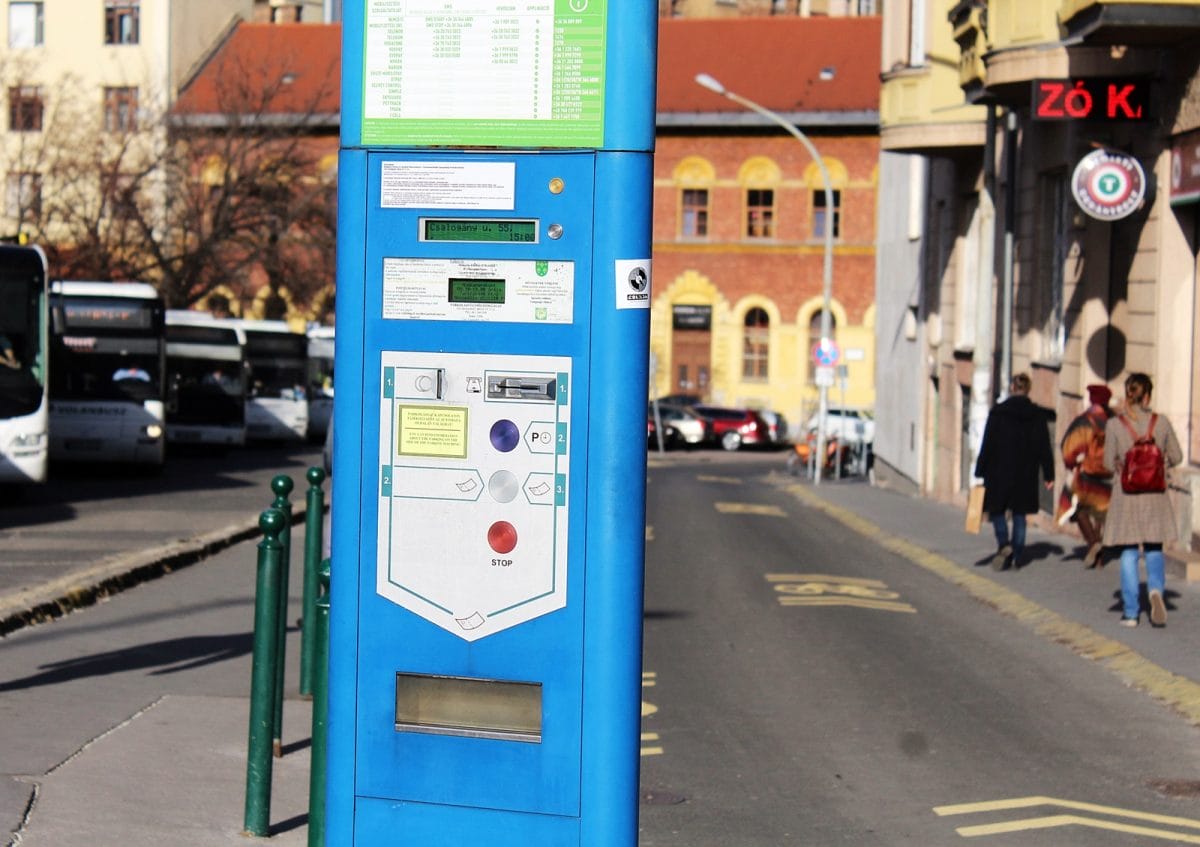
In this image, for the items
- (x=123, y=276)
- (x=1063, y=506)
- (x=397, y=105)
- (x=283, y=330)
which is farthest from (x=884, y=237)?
(x=397, y=105)

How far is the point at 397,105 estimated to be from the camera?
199 inches

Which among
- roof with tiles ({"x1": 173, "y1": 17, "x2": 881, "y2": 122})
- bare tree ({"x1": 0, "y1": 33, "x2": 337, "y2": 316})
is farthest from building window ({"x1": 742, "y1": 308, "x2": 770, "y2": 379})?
bare tree ({"x1": 0, "y1": 33, "x2": 337, "y2": 316})

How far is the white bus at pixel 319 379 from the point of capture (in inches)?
1953

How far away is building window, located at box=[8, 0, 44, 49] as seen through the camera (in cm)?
7031

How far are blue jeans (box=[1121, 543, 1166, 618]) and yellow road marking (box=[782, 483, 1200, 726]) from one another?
362 mm

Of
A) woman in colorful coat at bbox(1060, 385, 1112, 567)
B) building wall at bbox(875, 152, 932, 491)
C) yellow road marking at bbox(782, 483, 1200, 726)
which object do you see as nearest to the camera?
yellow road marking at bbox(782, 483, 1200, 726)

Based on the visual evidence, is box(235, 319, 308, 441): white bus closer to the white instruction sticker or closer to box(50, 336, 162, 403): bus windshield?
box(50, 336, 162, 403): bus windshield

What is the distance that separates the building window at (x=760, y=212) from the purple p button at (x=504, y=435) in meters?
62.5

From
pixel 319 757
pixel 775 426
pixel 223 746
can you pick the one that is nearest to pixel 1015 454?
pixel 223 746

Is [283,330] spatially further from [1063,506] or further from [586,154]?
[586,154]

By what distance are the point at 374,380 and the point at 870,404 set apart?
61339 millimetres

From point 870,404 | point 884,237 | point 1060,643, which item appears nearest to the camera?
point 1060,643

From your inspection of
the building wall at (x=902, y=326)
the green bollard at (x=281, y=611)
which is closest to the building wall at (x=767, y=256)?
the building wall at (x=902, y=326)

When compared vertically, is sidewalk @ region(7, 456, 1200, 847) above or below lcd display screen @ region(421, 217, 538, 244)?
below
